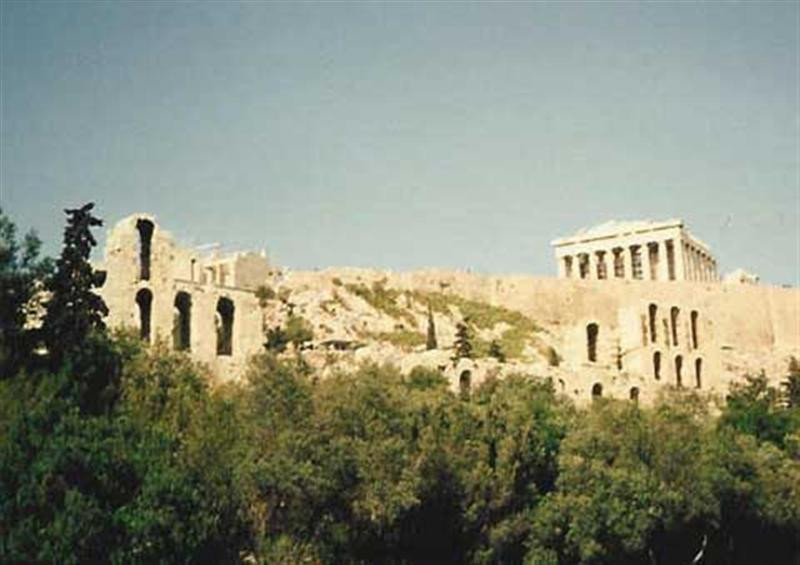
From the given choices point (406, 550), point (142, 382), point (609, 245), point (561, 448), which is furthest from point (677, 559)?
point (609, 245)

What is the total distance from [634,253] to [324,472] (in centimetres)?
8188

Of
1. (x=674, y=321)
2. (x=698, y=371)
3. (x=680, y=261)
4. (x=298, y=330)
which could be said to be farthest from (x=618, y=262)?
(x=298, y=330)

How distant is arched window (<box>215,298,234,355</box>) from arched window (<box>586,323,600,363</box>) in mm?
30754

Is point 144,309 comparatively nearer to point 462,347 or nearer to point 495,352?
point 462,347

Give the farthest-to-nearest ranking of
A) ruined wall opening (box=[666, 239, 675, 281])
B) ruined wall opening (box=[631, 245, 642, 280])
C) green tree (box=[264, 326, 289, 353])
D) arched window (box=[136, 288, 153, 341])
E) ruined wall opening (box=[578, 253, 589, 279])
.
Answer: ruined wall opening (box=[578, 253, 589, 279]), ruined wall opening (box=[631, 245, 642, 280]), ruined wall opening (box=[666, 239, 675, 281]), green tree (box=[264, 326, 289, 353]), arched window (box=[136, 288, 153, 341])

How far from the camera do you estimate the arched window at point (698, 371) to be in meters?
84.6

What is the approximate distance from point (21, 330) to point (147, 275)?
20418 millimetres

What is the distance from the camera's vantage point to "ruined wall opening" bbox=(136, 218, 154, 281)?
195 feet

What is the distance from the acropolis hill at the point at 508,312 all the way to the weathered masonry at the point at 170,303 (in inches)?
3.1

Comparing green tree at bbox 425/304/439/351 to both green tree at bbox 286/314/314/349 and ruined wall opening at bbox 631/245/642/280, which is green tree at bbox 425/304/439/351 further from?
ruined wall opening at bbox 631/245/642/280

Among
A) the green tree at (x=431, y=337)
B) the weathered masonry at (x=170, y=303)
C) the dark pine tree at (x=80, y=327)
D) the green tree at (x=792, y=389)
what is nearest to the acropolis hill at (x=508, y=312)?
the weathered masonry at (x=170, y=303)

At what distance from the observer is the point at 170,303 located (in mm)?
59531

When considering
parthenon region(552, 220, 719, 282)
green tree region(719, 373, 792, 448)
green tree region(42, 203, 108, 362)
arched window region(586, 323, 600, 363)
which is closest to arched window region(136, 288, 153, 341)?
green tree region(42, 203, 108, 362)

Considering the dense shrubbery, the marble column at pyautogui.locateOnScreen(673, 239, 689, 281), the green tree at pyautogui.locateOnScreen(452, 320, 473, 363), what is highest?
the marble column at pyautogui.locateOnScreen(673, 239, 689, 281)
